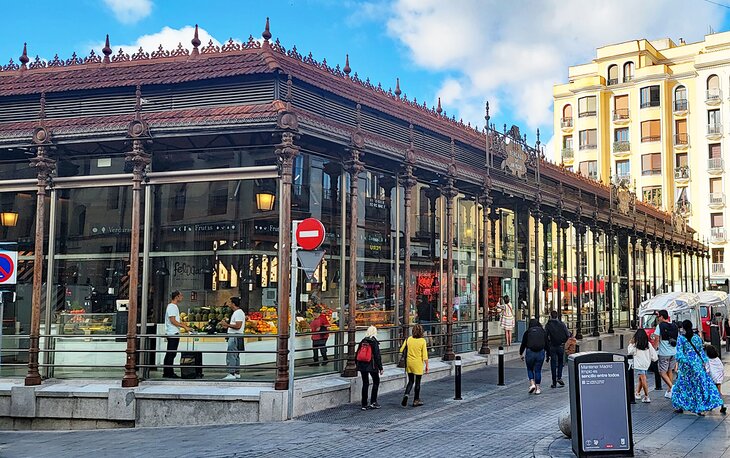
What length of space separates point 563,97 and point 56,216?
6005 centimetres

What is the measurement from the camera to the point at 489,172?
2012 centimetres

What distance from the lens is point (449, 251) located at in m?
18.4

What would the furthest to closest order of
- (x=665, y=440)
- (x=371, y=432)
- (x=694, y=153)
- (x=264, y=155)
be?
(x=694, y=153)
(x=264, y=155)
(x=371, y=432)
(x=665, y=440)

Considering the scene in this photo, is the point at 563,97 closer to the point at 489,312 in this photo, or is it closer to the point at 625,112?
the point at 625,112

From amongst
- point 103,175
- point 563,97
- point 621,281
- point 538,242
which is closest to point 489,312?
point 538,242

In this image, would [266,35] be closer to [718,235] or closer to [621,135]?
[718,235]

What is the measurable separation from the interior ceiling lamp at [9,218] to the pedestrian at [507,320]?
1357 centimetres

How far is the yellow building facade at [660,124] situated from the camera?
57.8 m

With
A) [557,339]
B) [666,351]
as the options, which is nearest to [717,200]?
[557,339]

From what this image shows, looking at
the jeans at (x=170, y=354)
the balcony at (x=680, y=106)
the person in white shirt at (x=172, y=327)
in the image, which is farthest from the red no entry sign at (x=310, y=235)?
the balcony at (x=680, y=106)

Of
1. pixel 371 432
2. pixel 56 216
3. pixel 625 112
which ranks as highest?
pixel 625 112

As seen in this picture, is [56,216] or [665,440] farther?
[56,216]

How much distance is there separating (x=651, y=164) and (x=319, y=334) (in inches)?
2139

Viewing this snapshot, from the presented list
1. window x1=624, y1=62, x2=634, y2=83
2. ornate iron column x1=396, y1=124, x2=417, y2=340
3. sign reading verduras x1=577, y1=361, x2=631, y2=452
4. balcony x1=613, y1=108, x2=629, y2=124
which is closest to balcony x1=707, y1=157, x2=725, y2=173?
balcony x1=613, y1=108, x2=629, y2=124
